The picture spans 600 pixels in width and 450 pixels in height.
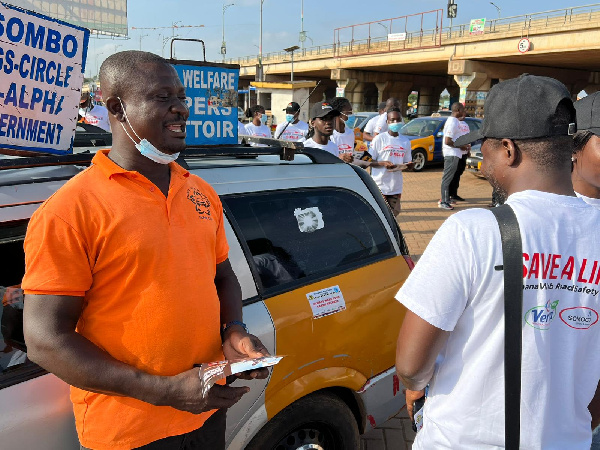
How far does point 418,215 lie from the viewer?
944 cm

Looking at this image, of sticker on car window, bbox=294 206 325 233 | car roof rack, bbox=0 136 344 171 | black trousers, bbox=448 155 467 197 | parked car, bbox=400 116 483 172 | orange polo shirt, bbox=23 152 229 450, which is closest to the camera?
orange polo shirt, bbox=23 152 229 450

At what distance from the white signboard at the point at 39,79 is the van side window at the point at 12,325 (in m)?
0.51

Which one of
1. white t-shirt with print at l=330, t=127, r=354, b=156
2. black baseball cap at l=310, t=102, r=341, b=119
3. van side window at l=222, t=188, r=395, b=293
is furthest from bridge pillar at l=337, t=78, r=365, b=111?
van side window at l=222, t=188, r=395, b=293

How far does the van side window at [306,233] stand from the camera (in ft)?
7.56

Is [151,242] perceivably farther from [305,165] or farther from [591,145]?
[591,145]

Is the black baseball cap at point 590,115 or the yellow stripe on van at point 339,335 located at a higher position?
the black baseball cap at point 590,115

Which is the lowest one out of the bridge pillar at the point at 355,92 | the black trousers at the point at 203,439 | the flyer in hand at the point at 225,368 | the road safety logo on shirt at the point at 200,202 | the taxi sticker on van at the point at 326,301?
the black trousers at the point at 203,439

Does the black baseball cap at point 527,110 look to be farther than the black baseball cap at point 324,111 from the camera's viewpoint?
No

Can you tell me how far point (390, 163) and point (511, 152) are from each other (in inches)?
206

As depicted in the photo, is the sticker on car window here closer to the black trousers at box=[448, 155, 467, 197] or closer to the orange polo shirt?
the orange polo shirt

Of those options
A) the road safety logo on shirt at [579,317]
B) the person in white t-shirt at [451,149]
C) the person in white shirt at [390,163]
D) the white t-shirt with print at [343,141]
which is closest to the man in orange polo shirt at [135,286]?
the road safety logo on shirt at [579,317]

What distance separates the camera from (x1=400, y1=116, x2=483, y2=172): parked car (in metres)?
14.5

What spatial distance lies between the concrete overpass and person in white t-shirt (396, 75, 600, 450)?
883 inches

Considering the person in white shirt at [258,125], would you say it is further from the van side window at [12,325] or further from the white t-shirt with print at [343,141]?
the van side window at [12,325]
